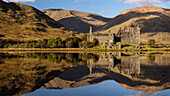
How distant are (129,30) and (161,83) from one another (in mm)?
108465

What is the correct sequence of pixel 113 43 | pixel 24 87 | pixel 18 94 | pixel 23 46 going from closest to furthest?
pixel 18 94, pixel 24 87, pixel 113 43, pixel 23 46

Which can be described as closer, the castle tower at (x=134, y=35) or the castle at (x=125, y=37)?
the castle tower at (x=134, y=35)

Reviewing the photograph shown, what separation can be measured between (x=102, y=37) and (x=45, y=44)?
35674 millimetres

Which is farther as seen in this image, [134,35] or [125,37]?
[125,37]

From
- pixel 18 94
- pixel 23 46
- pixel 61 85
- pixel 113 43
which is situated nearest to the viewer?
pixel 18 94

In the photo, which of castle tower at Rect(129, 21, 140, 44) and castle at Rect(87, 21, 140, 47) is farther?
castle at Rect(87, 21, 140, 47)

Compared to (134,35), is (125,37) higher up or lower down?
lower down

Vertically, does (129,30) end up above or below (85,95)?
above

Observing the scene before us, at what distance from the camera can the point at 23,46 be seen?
130 metres

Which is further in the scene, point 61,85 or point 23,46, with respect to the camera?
point 23,46

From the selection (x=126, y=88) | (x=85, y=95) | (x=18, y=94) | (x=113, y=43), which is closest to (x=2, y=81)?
(x=18, y=94)

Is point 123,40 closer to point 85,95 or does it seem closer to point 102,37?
point 102,37

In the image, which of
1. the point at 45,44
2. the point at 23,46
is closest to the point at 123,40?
the point at 45,44

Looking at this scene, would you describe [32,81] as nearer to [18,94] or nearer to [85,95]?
[18,94]
